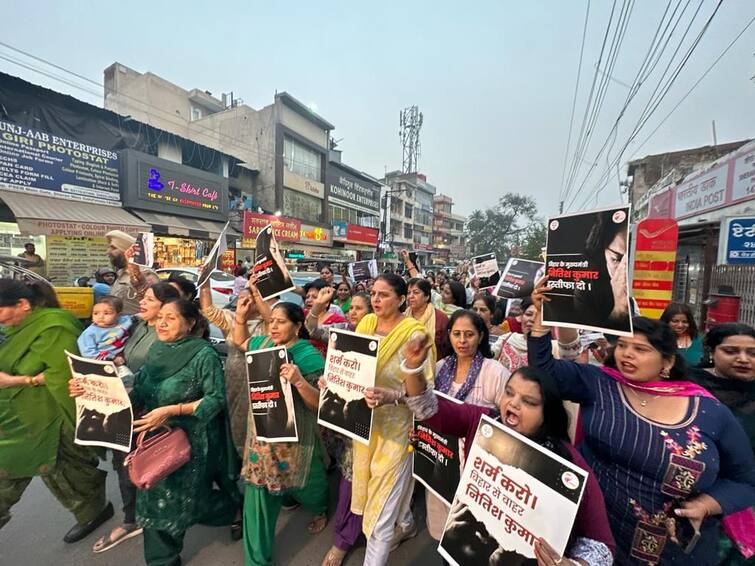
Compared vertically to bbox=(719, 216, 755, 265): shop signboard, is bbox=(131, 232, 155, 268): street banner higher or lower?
lower

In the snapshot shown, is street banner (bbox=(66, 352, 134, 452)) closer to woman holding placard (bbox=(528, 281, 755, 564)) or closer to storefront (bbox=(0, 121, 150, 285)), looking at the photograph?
woman holding placard (bbox=(528, 281, 755, 564))

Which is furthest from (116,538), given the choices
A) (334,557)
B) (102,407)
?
(334,557)

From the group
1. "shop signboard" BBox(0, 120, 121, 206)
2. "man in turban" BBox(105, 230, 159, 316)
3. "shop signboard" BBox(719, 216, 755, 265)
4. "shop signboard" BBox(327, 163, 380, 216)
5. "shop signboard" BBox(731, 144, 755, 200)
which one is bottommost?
"man in turban" BBox(105, 230, 159, 316)

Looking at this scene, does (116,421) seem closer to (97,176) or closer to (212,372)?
(212,372)

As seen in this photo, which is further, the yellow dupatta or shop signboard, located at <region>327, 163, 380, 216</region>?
shop signboard, located at <region>327, 163, 380, 216</region>

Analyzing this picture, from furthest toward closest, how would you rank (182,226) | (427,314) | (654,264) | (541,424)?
(182,226), (654,264), (427,314), (541,424)

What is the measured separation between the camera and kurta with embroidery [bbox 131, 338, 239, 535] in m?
2.12

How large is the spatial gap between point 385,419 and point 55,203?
44.7 ft

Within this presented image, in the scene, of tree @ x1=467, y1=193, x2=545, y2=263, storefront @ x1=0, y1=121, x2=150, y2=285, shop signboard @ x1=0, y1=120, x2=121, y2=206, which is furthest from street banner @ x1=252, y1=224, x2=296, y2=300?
tree @ x1=467, y1=193, x2=545, y2=263

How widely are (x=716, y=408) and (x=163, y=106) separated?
24644 millimetres

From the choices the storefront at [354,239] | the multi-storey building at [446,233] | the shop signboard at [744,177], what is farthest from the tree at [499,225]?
the shop signboard at [744,177]

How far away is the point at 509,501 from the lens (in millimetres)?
1243

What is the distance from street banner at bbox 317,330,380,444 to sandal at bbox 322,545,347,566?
102 centimetres

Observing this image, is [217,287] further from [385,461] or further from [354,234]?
[354,234]
